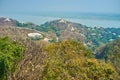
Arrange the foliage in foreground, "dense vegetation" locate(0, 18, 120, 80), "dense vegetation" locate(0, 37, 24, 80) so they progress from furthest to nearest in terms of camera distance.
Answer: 1. the foliage in foreground
2. "dense vegetation" locate(0, 37, 24, 80)
3. "dense vegetation" locate(0, 18, 120, 80)

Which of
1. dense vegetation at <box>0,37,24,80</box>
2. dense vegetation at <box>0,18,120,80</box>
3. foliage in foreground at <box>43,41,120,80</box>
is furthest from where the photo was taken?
foliage in foreground at <box>43,41,120,80</box>

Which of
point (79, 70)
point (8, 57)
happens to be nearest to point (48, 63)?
point (8, 57)

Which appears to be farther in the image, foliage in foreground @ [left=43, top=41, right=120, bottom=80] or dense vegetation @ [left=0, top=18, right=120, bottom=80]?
foliage in foreground @ [left=43, top=41, right=120, bottom=80]

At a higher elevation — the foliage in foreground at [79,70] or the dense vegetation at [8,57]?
the dense vegetation at [8,57]

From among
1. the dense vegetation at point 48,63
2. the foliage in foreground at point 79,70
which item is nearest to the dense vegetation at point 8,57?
the dense vegetation at point 48,63

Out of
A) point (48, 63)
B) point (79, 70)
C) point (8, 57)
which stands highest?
point (8, 57)

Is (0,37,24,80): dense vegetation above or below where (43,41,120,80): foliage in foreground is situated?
above

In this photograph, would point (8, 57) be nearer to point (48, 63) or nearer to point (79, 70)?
point (48, 63)

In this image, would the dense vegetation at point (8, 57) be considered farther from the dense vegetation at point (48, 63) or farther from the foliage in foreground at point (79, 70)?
the foliage in foreground at point (79, 70)

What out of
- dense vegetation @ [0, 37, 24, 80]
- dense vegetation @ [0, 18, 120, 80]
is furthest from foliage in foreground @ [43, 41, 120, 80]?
Answer: dense vegetation @ [0, 37, 24, 80]

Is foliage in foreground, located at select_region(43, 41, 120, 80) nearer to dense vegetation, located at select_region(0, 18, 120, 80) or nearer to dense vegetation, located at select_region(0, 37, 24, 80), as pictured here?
dense vegetation, located at select_region(0, 18, 120, 80)
